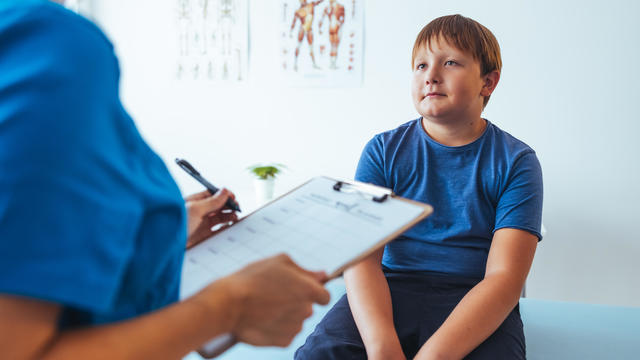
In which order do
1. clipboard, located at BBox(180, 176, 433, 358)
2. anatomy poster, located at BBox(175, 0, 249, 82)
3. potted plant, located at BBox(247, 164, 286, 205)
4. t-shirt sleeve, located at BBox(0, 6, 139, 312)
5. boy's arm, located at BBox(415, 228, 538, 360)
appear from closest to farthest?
t-shirt sleeve, located at BBox(0, 6, 139, 312), clipboard, located at BBox(180, 176, 433, 358), boy's arm, located at BBox(415, 228, 538, 360), potted plant, located at BBox(247, 164, 286, 205), anatomy poster, located at BBox(175, 0, 249, 82)

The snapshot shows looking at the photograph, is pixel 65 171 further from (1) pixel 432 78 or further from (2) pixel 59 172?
(1) pixel 432 78

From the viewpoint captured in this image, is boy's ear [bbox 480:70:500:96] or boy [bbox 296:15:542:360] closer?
boy [bbox 296:15:542:360]

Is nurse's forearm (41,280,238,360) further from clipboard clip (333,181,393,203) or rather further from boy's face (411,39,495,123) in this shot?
boy's face (411,39,495,123)

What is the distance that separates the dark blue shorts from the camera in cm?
89

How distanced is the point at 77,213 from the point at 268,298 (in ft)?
0.66

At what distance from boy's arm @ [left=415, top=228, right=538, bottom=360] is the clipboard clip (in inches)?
14.1

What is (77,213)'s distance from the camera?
1.00 ft

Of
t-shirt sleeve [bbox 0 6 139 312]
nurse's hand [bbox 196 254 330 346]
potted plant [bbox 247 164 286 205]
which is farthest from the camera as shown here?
potted plant [bbox 247 164 286 205]

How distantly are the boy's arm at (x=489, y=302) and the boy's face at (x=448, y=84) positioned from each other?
1.05 feet

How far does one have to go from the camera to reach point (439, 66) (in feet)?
3.65

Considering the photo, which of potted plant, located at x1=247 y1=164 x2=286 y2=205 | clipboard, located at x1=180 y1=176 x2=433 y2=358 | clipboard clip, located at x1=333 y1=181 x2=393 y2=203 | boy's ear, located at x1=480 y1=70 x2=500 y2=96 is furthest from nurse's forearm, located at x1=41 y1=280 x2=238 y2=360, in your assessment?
potted plant, located at x1=247 y1=164 x2=286 y2=205

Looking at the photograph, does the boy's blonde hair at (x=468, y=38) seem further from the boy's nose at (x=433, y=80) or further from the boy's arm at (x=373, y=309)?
the boy's arm at (x=373, y=309)

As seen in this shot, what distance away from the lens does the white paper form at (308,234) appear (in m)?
0.60

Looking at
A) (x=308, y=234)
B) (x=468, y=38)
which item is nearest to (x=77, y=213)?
(x=308, y=234)
